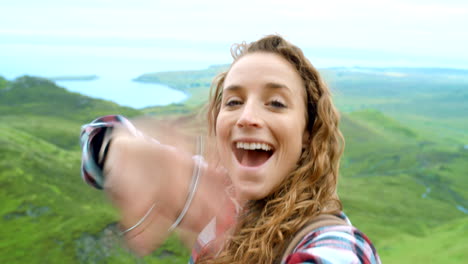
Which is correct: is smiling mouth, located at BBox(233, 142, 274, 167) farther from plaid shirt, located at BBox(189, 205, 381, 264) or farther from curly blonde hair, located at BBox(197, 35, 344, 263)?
plaid shirt, located at BBox(189, 205, 381, 264)

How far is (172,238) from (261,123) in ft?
10.2

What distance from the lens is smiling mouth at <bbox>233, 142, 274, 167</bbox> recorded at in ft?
3.87

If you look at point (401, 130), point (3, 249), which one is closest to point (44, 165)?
point (3, 249)

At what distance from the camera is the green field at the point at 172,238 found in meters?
3.81

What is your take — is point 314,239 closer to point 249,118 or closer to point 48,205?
point 249,118

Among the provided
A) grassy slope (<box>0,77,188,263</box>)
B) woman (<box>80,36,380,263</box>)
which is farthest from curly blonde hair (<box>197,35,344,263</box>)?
grassy slope (<box>0,77,188,263</box>)

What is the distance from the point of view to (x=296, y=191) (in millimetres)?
1157

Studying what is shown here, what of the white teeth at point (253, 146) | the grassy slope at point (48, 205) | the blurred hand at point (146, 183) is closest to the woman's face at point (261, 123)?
the white teeth at point (253, 146)

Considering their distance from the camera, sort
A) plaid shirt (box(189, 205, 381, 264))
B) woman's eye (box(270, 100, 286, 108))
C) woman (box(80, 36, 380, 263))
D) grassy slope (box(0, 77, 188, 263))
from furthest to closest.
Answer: grassy slope (box(0, 77, 188, 263)) < woman's eye (box(270, 100, 286, 108)) < woman (box(80, 36, 380, 263)) < plaid shirt (box(189, 205, 381, 264))

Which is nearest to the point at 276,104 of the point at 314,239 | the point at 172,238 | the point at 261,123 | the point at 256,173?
the point at 261,123

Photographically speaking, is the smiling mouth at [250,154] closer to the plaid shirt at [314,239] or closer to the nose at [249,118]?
the nose at [249,118]

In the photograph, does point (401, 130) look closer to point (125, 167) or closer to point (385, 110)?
point (385, 110)

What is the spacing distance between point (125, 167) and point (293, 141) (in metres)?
0.45

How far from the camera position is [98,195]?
182 inches
